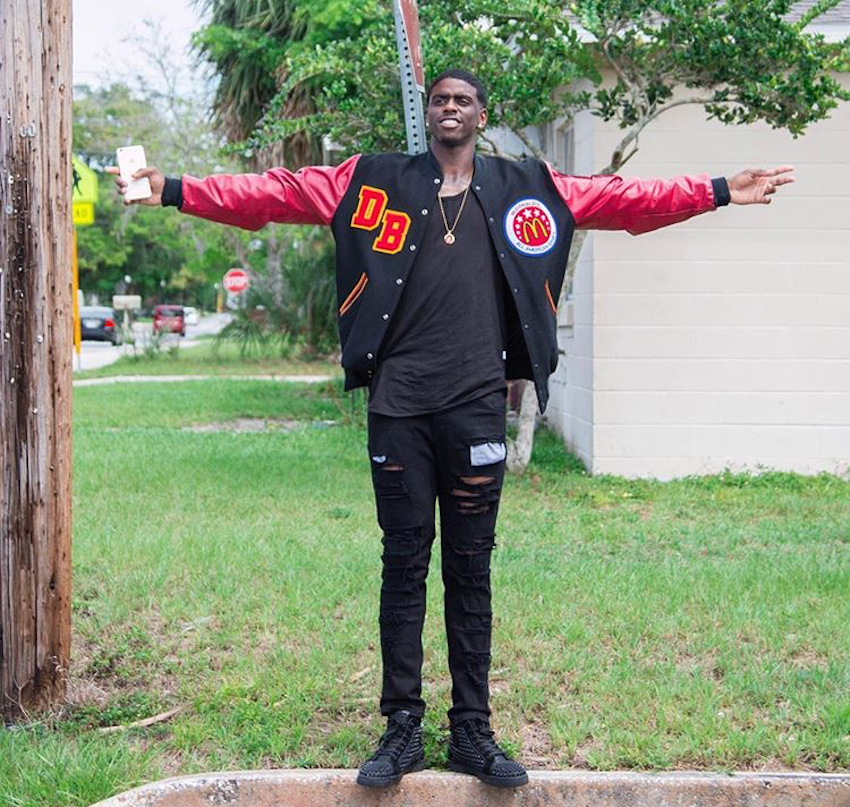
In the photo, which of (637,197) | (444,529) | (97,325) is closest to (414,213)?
(637,197)

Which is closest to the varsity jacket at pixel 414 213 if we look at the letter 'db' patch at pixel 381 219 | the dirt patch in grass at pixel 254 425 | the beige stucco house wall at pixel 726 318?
the letter 'db' patch at pixel 381 219

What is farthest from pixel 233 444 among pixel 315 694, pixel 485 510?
pixel 485 510

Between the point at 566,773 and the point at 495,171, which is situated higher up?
the point at 495,171

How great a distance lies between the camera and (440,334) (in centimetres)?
393

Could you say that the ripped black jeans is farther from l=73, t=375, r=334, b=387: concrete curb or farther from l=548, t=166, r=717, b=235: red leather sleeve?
l=73, t=375, r=334, b=387: concrete curb

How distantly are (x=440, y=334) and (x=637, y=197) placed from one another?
806 mm

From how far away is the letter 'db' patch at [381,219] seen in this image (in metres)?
3.96

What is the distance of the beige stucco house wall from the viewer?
33.8 ft

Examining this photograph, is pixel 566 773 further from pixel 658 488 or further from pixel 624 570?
pixel 658 488

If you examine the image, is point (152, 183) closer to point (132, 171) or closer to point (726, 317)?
point (132, 171)

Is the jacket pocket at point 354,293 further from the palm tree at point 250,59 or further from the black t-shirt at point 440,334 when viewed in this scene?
the palm tree at point 250,59

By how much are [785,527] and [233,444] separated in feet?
19.6

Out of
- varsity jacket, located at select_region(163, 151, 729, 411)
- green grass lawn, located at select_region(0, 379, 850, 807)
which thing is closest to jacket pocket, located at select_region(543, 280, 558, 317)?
varsity jacket, located at select_region(163, 151, 729, 411)

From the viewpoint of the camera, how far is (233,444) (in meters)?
12.5
